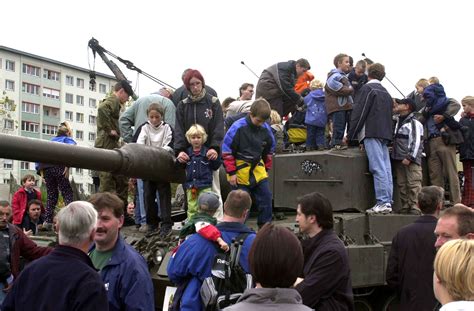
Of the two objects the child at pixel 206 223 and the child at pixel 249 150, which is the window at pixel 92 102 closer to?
the child at pixel 249 150

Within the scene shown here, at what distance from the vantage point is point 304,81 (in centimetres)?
1298

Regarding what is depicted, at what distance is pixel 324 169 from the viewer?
9.18m

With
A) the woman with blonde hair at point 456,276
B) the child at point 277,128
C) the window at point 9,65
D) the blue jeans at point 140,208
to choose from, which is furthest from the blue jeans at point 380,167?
the window at point 9,65

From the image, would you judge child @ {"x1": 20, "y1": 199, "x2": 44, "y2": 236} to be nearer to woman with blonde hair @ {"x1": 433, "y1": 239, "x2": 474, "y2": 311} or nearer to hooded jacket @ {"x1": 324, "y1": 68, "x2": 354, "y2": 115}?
hooded jacket @ {"x1": 324, "y1": 68, "x2": 354, "y2": 115}

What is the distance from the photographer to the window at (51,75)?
74.2 meters

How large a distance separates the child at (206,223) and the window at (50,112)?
70.5m

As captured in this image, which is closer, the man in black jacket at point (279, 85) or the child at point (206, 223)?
the child at point (206, 223)

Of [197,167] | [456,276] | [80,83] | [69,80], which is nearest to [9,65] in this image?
[69,80]

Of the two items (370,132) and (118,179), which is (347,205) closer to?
(370,132)

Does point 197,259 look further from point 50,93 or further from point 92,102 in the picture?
point 92,102

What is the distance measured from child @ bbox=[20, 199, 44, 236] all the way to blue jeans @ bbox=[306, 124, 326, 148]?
4164 millimetres

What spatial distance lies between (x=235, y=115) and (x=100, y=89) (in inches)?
2841

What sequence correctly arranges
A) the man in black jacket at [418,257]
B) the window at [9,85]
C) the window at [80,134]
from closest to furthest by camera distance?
the man in black jacket at [418,257]
the window at [9,85]
the window at [80,134]

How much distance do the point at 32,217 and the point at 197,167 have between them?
3482 millimetres
